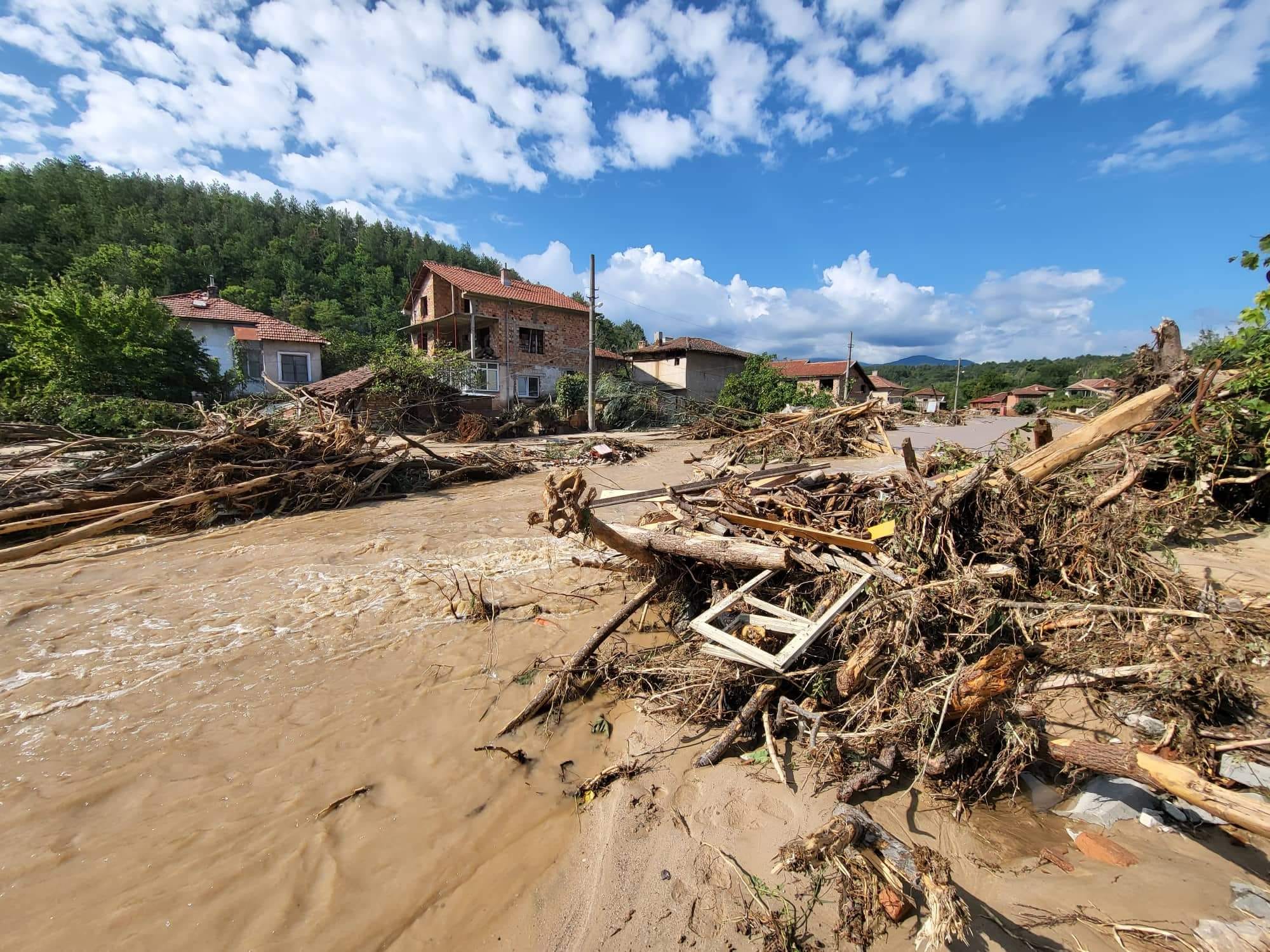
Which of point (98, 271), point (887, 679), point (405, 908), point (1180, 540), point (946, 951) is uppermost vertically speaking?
point (98, 271)

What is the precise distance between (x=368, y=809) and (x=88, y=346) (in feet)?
72.6

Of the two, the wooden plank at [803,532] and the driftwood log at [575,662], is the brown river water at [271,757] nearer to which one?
the driftwood log at [575,662]

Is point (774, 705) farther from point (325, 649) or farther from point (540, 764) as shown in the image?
point (325, 649)

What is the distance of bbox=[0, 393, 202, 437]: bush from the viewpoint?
11.6m

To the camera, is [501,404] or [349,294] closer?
[501,404]

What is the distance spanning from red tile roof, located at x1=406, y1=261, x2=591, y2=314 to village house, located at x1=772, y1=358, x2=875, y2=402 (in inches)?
853

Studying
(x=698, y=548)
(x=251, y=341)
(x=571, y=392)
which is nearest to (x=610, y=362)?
(x=571, y=392)

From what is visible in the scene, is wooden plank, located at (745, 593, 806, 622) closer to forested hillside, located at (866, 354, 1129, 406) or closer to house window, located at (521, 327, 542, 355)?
house window, located at (521, 327, 542, 355)

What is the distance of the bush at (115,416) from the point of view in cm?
1155

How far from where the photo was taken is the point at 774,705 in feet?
12.0

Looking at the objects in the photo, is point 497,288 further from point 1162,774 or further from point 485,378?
point 1162,774

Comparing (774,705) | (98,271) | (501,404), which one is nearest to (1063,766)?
(774,705)

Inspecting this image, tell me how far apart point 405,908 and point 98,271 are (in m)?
49.4

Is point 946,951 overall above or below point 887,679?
below
